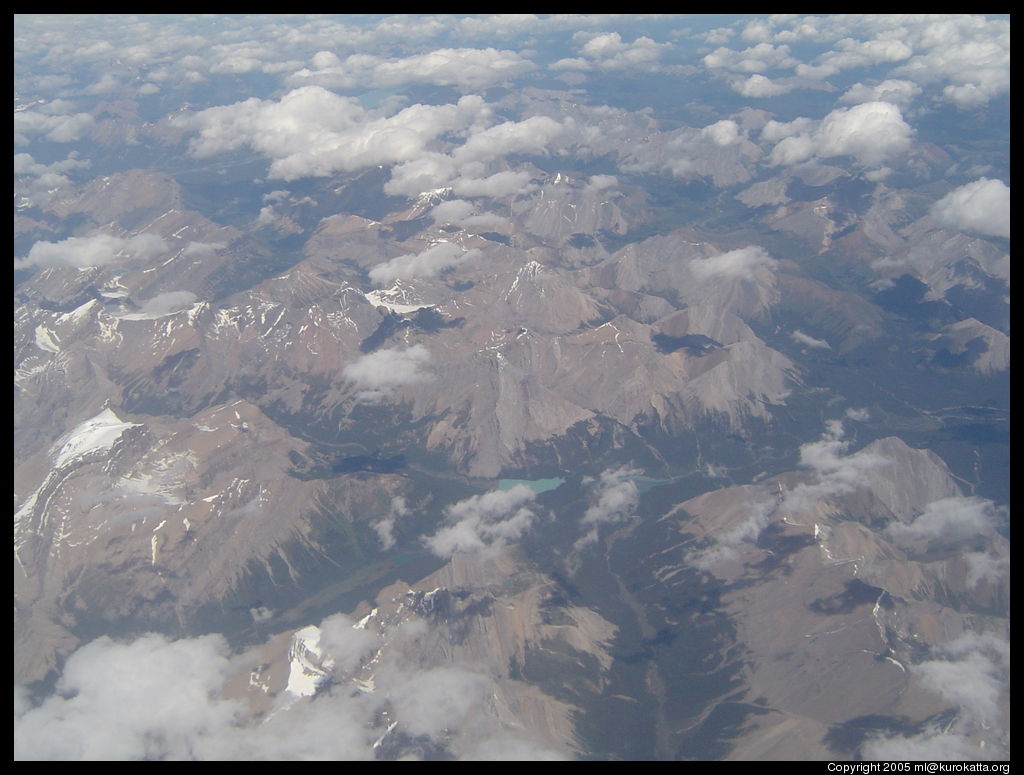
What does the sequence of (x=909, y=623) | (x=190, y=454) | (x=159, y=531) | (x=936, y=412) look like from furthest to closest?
(x=936, y=412) → (x=190, y=454) → (x=159, y=531) → (x=909, y=623)

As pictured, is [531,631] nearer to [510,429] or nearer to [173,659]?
[173,659]

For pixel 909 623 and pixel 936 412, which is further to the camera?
pixel 936 412

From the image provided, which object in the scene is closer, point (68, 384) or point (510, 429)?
point (510, 429)

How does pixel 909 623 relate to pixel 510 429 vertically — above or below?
above

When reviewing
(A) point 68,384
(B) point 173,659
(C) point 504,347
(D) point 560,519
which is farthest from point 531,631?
(A) point 68,384

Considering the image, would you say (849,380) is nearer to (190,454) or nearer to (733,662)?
(733,662)
